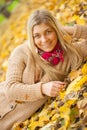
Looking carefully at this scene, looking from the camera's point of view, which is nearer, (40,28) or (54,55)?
(40,28)

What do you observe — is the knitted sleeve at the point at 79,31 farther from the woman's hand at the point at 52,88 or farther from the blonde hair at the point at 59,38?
the woman's hand at the point at 52,88

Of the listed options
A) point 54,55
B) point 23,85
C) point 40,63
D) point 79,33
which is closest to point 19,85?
point 23,85

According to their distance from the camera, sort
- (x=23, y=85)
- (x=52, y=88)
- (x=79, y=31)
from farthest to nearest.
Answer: (x=79, y=31)
(x=23, y=85)
(x=52, y=88)

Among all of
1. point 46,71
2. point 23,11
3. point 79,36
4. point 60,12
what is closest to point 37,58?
point 46,71

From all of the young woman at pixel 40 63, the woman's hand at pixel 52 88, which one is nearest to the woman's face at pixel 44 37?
the young woman at pixel 40 63

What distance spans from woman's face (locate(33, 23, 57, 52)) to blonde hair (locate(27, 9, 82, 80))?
30mm

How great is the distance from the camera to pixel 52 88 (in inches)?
147

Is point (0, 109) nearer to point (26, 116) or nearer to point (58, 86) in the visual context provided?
point (26, 116)

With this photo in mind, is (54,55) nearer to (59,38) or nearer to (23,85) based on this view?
(59,38)

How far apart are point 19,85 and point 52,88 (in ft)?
0.95

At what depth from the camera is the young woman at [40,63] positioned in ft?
12.4

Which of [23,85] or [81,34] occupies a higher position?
[81,34]

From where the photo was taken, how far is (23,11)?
9172 millimetres

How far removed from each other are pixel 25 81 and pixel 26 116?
1.26 feet
